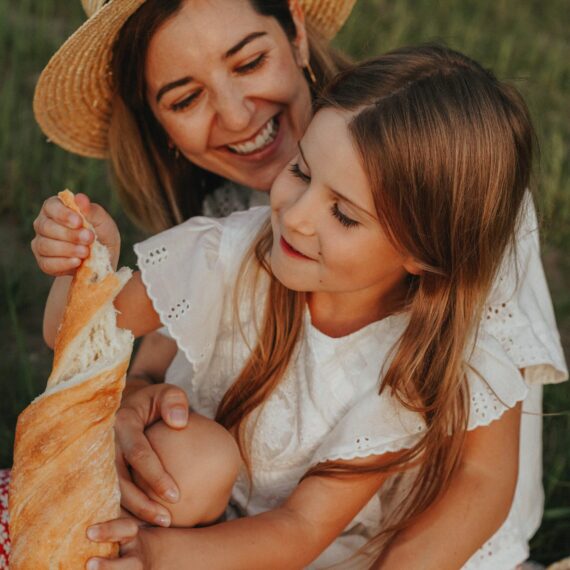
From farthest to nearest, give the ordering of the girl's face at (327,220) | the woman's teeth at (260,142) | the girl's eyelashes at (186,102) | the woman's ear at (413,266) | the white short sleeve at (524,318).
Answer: the woman's teeth at (260,142) → the girl's eyelashes at (186,102) → the white short sleeve at (524,318) → the woman's ear at (413,266) → the girl's face at (327,220)

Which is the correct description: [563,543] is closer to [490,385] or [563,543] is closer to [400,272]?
[490,385]

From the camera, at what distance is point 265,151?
231cm

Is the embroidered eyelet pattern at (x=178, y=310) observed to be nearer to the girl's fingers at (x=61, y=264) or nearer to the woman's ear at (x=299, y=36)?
the girl's fingers at (x=61, y=264)

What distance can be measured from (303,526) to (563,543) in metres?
0.88

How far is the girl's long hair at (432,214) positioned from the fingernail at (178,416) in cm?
17

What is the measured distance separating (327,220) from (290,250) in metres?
0.11

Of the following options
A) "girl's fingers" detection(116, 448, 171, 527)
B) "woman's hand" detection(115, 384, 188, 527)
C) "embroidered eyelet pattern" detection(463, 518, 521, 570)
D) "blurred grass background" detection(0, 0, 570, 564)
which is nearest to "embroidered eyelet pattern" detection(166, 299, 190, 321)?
"woman's hand" detection(115, 384, 188, 527)

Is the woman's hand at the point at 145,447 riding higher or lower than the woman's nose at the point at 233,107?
lower

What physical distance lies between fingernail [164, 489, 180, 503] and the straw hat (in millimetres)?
980

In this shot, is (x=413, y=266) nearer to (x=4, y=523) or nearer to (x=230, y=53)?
(x=230, y=53)

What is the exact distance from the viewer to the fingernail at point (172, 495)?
5.94 ft

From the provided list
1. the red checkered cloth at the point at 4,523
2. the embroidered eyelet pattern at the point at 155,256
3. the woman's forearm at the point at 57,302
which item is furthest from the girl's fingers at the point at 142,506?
the embroidered eyelet pattern at the point at 155,256

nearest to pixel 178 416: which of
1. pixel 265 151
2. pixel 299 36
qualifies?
pixel 265 151

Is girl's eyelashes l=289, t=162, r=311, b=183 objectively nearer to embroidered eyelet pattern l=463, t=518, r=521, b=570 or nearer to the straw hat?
the straw hat
